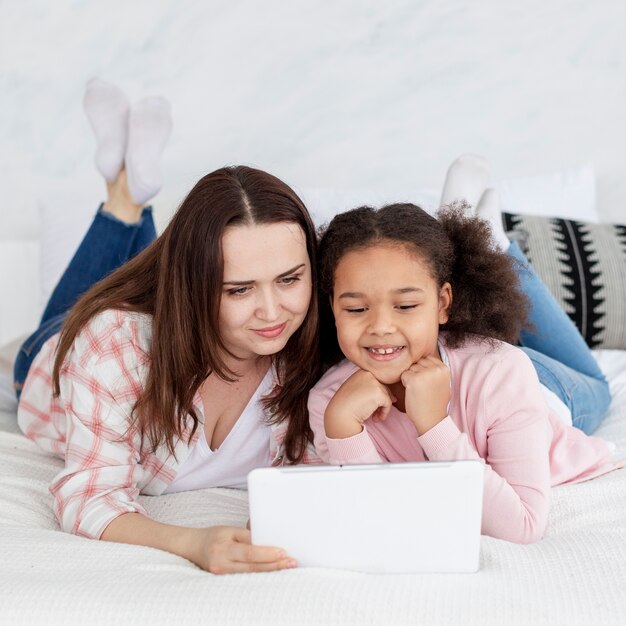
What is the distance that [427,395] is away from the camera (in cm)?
150

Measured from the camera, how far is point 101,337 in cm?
168

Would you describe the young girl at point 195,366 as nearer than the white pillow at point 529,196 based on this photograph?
Yes

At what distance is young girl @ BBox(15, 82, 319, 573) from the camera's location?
1556 mm

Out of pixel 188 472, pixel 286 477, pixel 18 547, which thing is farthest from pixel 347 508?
pixel 188 472

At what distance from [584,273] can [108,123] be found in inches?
52.8

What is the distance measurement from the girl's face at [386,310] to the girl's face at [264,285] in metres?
0.08

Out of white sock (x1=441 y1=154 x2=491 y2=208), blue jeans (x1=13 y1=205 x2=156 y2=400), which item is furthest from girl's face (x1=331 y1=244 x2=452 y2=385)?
blue jeans (x1=13 y1=205 x2=156 y2=400)

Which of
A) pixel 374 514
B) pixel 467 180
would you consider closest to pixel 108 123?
pixel 467 180

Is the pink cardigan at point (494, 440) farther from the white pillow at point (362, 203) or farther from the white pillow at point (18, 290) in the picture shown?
the white pillow at point (18, 290)

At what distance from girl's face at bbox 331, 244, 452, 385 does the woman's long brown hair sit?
12cm

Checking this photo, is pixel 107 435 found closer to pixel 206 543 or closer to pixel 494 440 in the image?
pixel 206 543

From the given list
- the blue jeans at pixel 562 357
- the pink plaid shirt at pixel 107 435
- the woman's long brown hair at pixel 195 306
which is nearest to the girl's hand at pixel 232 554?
the pink plaid shirt at pixel 107 435

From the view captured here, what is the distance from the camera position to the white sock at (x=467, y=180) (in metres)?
2.29

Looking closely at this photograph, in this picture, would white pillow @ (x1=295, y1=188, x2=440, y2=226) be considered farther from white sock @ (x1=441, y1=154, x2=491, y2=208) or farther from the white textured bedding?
the white textured bedding
